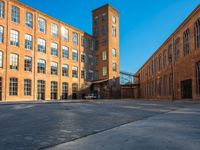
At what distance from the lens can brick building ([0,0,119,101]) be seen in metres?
33.4

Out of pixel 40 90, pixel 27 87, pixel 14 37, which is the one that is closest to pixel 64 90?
pixel 40 90

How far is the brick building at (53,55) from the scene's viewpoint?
33.4m

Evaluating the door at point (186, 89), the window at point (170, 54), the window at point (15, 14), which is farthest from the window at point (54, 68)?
the door at point (186, 89)

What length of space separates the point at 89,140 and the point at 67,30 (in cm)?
4414

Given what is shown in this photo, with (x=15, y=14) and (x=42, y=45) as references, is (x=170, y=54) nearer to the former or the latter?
(x=42, y=45)

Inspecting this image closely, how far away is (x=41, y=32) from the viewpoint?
130ft

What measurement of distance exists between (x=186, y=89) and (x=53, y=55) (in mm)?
26047

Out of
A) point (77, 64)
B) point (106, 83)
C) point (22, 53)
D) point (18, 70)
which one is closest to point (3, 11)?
point (22, 53)

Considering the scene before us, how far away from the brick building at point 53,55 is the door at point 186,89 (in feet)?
77.6

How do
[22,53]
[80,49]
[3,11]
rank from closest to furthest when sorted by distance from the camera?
[3,11], [22,53], [80,49]

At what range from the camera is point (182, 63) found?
3012 centimetres

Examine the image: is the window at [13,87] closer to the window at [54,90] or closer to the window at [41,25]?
the window at [54,90]

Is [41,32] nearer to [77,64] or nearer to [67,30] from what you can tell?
[67,30]

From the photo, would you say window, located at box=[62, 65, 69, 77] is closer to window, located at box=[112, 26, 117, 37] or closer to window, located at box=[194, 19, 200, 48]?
window, located at box=[112, 26, 117, 37]
